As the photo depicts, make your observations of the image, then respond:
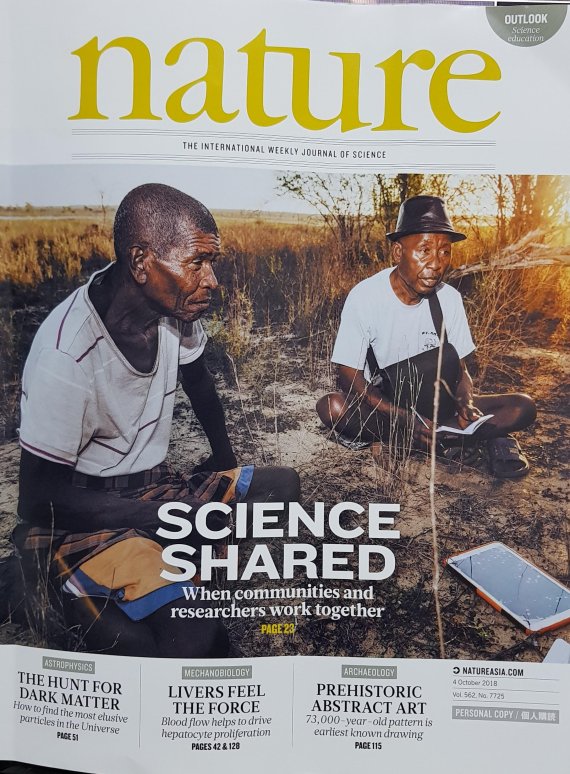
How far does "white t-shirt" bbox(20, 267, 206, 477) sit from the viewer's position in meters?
1.49

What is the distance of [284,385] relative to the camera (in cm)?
157

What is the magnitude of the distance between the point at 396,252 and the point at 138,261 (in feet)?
1.94

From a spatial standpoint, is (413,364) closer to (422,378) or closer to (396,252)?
(422,378)

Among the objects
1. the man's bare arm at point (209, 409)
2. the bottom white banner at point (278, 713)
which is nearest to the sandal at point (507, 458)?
the bottom white banner at point (278, 713)

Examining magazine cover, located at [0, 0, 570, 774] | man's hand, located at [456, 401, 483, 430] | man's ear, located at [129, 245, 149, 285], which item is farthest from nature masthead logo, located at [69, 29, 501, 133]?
man's hand, located at [456, 401, 483, 430]

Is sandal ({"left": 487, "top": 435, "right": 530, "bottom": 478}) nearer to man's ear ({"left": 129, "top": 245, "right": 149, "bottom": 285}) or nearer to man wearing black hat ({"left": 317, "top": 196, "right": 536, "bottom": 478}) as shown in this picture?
man wearing black hat ({"left": 317, "top": 196, "right": 536, "bottom": 478})

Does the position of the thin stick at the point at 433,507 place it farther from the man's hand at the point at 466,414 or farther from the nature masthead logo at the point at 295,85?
the nature masthead logo at the point at 295,85

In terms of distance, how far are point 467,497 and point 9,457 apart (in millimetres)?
1045

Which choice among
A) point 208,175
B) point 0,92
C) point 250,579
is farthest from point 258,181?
point 250,579

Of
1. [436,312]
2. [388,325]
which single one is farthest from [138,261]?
[436,312]

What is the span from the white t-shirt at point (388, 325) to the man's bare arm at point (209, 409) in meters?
0.29

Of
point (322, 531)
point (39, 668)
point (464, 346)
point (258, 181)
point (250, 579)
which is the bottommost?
point (39, 668)

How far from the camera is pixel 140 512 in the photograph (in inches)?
59.3

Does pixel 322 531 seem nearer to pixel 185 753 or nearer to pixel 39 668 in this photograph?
pixel 185 753
